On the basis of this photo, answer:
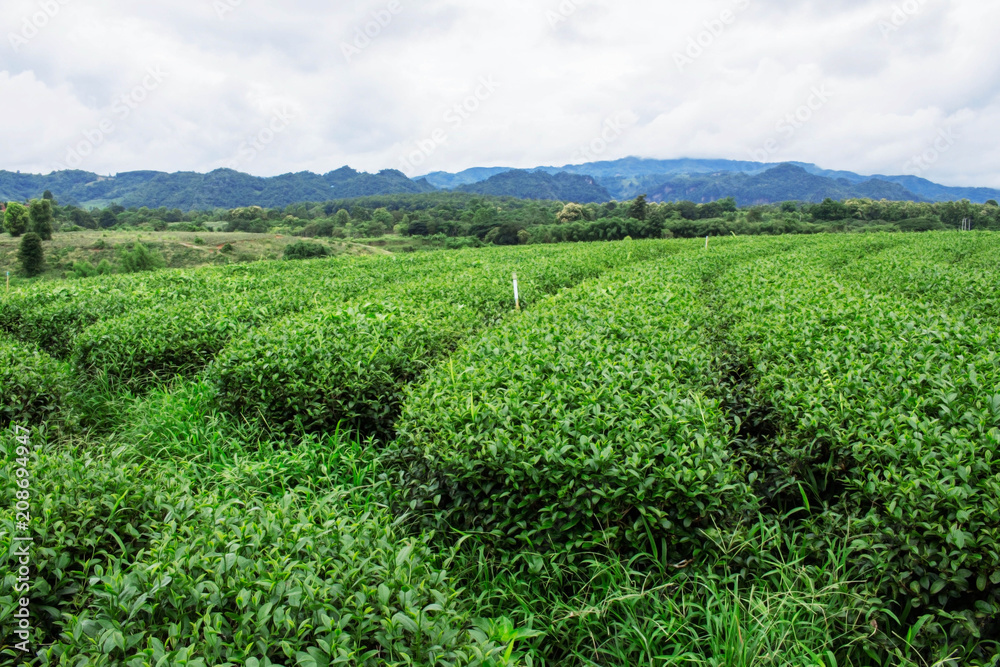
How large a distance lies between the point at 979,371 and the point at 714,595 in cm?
238

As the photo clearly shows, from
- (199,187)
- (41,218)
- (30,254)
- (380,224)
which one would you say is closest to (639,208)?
(380,224)

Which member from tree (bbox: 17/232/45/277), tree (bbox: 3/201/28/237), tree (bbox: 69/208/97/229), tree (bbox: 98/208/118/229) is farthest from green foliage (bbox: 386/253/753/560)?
tree (bbox: 98/208/118/229)

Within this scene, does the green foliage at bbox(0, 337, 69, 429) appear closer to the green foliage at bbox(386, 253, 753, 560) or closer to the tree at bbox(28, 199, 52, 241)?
the green foliage at bbox(386, 253, 753, 560)

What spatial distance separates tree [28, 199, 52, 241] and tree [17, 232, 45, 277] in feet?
25.6

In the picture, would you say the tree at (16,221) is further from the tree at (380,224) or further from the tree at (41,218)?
the tree at (380,224)

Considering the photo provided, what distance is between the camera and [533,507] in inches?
100

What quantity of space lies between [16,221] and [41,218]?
5312 mm

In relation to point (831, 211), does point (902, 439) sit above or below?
below

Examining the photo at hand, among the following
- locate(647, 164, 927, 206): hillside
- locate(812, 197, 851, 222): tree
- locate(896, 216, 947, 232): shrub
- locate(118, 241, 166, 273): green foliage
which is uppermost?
locate(647, 164, 927, 206): hillside

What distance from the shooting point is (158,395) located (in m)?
4.92

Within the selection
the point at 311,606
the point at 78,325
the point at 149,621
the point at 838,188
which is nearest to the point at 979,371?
the point at 311,606

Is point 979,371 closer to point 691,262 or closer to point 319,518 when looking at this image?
point 319,518

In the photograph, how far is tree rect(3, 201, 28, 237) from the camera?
51.5 m

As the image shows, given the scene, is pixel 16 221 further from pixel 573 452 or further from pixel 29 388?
pixel 573 452
